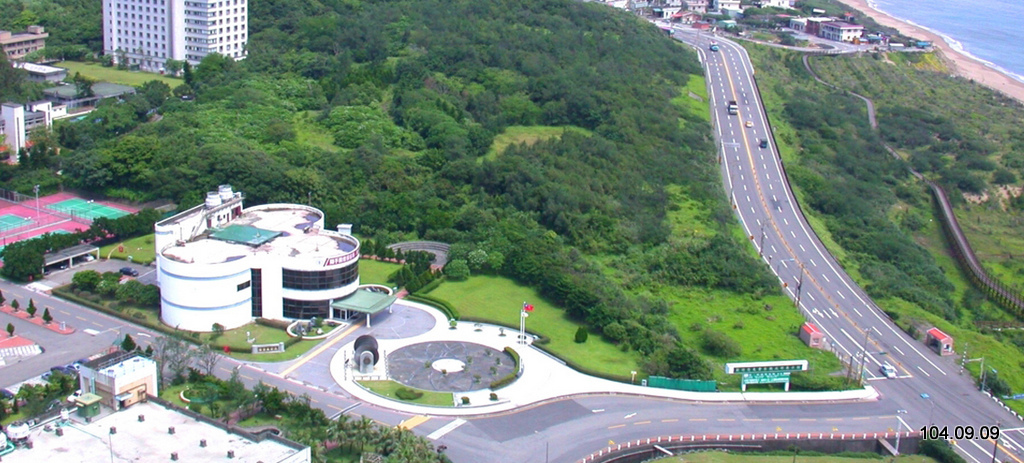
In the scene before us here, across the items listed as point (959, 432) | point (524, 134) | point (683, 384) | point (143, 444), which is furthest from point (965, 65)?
point (143, 444)

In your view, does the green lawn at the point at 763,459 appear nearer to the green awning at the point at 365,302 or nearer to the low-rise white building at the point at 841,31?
the green awning at the point at 365,302

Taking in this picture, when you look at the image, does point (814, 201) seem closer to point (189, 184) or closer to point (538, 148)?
point (538, 148)

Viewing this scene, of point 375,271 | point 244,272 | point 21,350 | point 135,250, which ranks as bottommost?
point 21,350

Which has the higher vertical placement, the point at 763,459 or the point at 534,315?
the point at 534,315

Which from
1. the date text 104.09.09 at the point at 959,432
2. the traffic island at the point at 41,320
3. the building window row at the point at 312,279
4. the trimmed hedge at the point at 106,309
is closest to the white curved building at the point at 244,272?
the building window row at the point at 312,279

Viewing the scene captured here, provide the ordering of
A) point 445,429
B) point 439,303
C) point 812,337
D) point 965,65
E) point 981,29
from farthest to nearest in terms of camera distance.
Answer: point 981,29
point 965,65
point 439,303
point 812,337
point 445,429

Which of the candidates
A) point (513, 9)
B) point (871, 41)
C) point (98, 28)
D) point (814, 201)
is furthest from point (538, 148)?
point (871, 41)

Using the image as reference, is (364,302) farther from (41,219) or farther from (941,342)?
(941,342)
